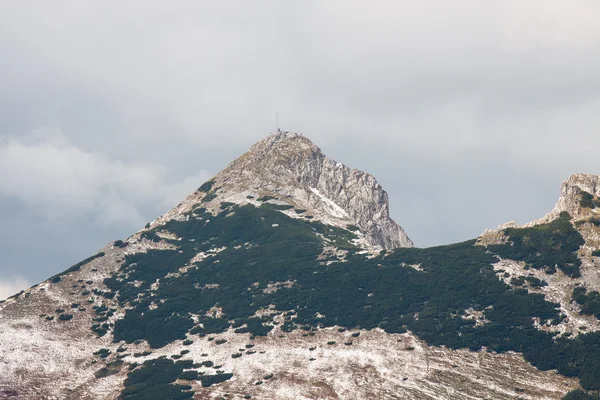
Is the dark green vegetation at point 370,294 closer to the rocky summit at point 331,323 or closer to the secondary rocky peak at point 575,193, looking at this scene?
the rocky summit at point 331,323

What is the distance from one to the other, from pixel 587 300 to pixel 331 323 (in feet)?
153

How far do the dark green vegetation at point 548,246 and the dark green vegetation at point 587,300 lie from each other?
5.73 meters

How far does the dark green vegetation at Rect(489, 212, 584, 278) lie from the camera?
5586 inches

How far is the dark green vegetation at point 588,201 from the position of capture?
502ft

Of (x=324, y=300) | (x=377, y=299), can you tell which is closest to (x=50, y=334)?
(x=324, y=300)

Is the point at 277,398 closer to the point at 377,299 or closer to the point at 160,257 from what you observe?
the point at 377,299

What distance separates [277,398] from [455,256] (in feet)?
204

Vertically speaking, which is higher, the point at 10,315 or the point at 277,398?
the point at 10,315

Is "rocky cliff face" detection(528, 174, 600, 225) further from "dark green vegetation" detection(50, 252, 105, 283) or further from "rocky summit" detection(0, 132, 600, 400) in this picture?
"dark green vegetation" detection(50, 252, 105, 283)

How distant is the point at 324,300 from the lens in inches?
6156

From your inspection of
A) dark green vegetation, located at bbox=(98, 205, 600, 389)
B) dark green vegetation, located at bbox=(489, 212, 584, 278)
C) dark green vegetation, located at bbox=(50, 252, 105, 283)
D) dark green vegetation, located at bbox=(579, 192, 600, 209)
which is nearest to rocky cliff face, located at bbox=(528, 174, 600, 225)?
dark green vegetation, located at bbox=(579, 192, 600, 209)

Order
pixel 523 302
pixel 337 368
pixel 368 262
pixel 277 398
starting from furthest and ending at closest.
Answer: pixel 368 262, pixel 523 302, pixel 337 368, pixel 277 398

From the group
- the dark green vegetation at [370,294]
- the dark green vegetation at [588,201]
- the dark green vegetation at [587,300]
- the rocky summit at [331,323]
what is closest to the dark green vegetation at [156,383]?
the rocky summit at [331,323]

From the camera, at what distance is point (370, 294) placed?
156375 mm
